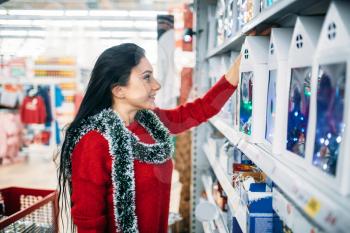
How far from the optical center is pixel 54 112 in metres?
6.84

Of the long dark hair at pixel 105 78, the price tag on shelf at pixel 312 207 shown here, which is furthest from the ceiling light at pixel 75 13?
the price tag on shelf at pixel 312 207

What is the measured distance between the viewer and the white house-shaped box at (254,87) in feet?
3.95

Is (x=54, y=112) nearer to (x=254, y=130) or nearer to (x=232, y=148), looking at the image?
(x=232, y=148)

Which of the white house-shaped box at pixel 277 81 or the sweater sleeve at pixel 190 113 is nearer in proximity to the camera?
the white house-shaped box at pixel 277 81

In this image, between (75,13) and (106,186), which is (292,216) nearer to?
(106,186)

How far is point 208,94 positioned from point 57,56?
5994 millimetres

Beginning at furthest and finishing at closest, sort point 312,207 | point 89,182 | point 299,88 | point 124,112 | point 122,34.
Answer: point 122,34 < point 124,112 < point 89,182 < point 299,88 < point 312,207

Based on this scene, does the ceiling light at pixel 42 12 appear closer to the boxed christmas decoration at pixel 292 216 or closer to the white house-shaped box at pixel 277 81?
the white house-shaped box at pixel 277 81

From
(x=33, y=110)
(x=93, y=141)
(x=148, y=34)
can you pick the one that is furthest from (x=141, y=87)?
(x=33, y=110)

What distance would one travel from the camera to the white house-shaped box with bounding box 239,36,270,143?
1203 millimetres

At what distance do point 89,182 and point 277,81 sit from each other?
0.93 m

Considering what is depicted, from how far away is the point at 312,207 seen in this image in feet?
2.21

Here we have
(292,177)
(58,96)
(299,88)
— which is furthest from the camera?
(58,96)

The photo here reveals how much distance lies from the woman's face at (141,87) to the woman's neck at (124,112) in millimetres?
43
